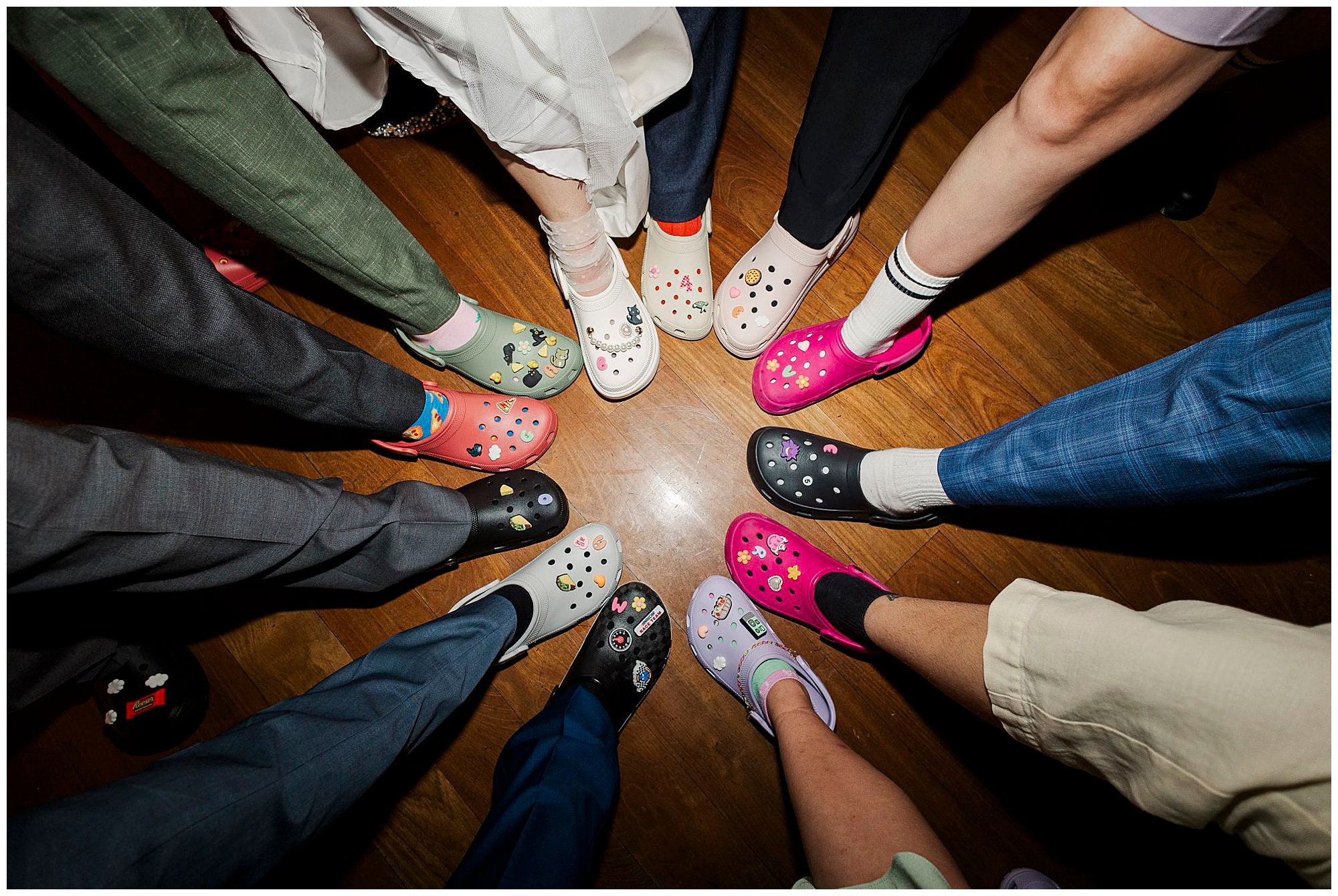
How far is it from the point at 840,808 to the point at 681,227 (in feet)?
2.80

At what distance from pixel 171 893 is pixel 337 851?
0.54m

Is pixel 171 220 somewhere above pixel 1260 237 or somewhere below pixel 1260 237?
below

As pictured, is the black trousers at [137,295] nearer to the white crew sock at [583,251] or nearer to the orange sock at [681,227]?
the white crew sock at [583,251]

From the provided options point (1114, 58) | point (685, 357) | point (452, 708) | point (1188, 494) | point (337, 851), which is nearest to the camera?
point (1114, 58)

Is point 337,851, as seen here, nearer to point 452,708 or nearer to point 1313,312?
point 452,708

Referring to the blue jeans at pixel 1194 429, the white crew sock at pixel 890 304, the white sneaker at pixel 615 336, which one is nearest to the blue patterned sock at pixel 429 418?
the white sneaker at pixel 615 336

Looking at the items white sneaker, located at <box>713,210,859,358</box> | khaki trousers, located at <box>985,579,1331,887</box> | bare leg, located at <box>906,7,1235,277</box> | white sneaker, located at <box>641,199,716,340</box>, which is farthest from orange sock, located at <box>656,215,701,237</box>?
khaki trousers, located at <box>985,579,1331,887</box>

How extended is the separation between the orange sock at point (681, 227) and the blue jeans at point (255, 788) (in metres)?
0.69

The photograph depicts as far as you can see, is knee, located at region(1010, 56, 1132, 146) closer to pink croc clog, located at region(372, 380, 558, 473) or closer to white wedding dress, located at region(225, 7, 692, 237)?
white wedding dress, located at region(225, 7, 692, 237)

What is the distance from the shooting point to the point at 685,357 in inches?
44.2

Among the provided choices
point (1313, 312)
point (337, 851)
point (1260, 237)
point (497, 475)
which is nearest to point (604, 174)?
point (497, 475)

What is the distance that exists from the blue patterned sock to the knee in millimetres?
829

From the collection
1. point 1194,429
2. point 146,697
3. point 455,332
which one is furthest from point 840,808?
point 146,697

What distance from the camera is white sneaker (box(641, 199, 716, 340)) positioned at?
3.29 ft
